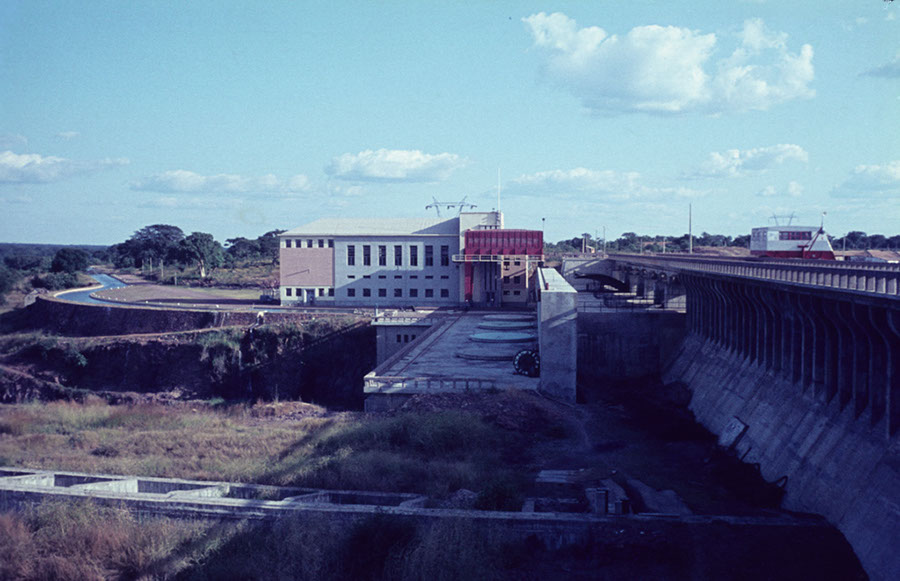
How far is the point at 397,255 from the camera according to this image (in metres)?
66.4

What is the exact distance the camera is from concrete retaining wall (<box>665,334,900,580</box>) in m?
13.3

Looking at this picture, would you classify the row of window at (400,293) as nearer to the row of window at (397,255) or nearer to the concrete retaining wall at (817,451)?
the row of window at (397,255)

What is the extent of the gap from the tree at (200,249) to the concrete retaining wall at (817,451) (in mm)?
86227

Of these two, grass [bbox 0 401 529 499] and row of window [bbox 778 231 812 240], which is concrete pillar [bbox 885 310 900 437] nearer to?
grass [bbox 0 401 529 499]

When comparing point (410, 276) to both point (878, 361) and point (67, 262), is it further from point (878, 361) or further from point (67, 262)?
point (67, 262)

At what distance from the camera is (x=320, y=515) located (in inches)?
566

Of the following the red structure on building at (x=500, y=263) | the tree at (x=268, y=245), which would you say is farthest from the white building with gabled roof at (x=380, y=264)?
the tree at (x=268, y=245)

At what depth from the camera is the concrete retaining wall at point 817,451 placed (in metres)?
13.3

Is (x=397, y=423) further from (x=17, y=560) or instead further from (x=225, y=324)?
(x=225, y=324)

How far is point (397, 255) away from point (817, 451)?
51.6 metres

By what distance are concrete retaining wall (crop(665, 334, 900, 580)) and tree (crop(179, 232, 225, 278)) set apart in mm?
86227

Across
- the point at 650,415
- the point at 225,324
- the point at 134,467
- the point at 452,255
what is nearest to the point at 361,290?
the point at 452,255

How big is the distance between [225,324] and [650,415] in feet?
128

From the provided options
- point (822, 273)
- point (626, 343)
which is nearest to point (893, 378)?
point (822, 273)
